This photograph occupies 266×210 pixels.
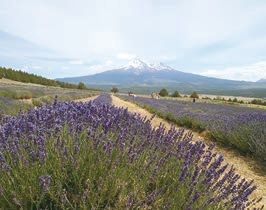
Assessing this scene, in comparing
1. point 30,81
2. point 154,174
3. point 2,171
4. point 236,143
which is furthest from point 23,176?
point 30,81

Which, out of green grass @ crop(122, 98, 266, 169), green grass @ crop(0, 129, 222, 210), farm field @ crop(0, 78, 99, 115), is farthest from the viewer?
farm field @ crop(0, 78, 99, 115)

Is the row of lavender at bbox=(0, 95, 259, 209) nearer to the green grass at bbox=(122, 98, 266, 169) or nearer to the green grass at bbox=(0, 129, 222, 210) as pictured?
the green grass at bbox=(0, 129, 222, 210)

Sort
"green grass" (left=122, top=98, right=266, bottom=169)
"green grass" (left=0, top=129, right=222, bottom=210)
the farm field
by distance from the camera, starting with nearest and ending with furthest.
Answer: "green grass" (left=0, top=129, right=222, bottom=210) < "green grass" (left=122, top=98, right=266, bottom=169) < the farm field

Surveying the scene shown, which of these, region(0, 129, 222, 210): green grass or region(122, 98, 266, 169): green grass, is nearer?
region(0, 129, 222, 210): green grass

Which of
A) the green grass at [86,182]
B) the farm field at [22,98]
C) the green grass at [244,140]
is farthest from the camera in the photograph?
the farm field at [22,98]

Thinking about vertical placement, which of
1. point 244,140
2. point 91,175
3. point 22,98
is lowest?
point 22,98

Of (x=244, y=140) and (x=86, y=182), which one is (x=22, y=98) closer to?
(x=244, y=140)

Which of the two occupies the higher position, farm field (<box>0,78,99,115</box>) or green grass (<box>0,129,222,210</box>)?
green grass (<box>0,129,222,210</box>)

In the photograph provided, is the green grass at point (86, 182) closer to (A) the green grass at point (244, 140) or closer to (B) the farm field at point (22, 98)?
(B) the farm field at point (22, 98)

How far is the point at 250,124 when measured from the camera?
8.11 meters

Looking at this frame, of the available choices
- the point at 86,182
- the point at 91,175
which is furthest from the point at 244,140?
the point at 86,182

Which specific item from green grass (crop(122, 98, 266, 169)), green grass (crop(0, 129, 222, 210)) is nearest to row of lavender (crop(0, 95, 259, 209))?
green grass (crop(0, 129, 222, 210))

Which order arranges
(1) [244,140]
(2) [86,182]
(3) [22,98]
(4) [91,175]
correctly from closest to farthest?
(2) [86,182], (4) [91,175], (1) [244,140], (3) [22,98]

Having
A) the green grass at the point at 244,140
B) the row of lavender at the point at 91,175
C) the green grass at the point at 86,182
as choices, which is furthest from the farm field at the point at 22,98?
the green grass at the point at 244,140
